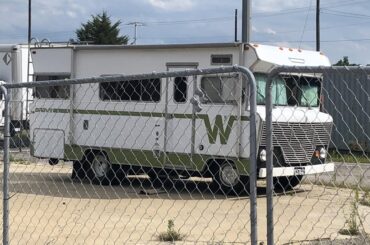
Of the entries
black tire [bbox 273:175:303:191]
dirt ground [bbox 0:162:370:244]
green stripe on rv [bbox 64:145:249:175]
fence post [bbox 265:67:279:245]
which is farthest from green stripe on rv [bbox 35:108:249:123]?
fence post [bbox 265:67:279:245]

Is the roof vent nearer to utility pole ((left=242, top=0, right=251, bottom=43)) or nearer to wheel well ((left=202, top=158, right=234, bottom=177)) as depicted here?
wheel well ((left=202, top=158, right=234, bottom=177))

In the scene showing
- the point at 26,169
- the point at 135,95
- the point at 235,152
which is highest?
the point at 135,95

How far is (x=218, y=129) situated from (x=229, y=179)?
93 cm

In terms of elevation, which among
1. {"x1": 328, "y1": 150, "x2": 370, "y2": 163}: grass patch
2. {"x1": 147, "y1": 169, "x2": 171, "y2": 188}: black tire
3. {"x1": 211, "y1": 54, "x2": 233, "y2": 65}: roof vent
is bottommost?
{"x1": 147, "y1": 169, "x2": 171, "y2": 188}: black tire

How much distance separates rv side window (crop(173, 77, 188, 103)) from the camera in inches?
480

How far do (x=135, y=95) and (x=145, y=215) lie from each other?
365cm

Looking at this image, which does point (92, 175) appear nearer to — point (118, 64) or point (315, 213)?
point (118, 64)

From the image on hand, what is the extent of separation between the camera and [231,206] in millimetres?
10688

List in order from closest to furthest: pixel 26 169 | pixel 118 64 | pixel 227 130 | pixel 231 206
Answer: pixel 231 206 < pixel 227 130 < pixel 118 64 < pixel 26 169

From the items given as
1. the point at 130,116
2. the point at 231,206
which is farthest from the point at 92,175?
the point at 231,206

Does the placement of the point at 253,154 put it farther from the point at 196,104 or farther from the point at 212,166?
the point at 212,166

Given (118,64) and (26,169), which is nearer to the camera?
(118,64)

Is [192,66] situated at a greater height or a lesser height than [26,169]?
greater

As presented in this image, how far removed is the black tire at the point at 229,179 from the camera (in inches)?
457
